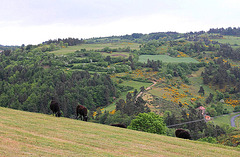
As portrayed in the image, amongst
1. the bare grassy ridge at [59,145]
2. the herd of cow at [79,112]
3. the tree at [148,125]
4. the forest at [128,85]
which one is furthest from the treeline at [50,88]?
the bare grassy ridge at [59,145]

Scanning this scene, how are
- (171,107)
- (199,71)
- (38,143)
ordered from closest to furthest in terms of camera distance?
(38,143) < (171,107) < (199,71)

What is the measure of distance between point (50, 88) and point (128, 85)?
127 feet

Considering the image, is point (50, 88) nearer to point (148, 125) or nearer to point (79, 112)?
point (148, 125)

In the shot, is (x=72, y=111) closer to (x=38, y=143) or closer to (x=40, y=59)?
(x=40, y=59)

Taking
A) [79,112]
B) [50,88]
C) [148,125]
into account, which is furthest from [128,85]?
[79,112]

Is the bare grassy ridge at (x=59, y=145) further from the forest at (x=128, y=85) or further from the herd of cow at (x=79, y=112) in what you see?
the forest at (x=128, y=85)

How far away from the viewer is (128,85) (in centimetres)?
11156

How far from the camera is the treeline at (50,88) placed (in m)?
97.2

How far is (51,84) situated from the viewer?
373 feet

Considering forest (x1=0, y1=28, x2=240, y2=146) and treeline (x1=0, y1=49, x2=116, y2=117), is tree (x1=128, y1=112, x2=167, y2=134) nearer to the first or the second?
forest (x1=0, y1=28, x2=240, y2=146)

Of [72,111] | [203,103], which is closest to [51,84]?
[72,111]

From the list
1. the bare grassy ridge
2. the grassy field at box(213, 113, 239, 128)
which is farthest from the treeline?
the bare grassy ridge

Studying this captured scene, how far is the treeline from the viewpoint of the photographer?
97.2m

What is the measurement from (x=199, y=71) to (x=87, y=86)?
7206cm
